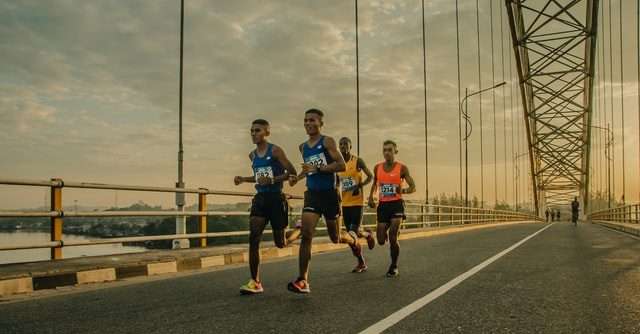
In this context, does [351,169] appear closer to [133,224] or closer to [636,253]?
[133,224]

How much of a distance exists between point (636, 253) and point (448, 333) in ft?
30.5

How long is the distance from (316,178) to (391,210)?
7.63ft

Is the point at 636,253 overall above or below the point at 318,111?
below

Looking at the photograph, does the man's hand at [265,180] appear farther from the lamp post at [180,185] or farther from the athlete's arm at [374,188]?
the lamp post at [180,185]

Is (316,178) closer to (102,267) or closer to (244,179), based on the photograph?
(244,179)

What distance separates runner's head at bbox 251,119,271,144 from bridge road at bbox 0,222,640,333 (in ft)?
5.39

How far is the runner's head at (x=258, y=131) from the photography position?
644 cm

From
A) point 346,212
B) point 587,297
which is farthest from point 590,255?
point 587,297

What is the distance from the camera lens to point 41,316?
16.7ft

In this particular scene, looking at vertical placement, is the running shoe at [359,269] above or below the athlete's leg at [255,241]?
below

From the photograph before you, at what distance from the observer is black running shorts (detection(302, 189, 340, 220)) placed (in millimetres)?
6500

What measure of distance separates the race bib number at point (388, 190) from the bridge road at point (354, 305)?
111 cm

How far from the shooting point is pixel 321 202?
652cm

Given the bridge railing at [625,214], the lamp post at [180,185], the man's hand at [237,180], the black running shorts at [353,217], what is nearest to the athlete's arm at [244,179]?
the man's hand at [237,180]
